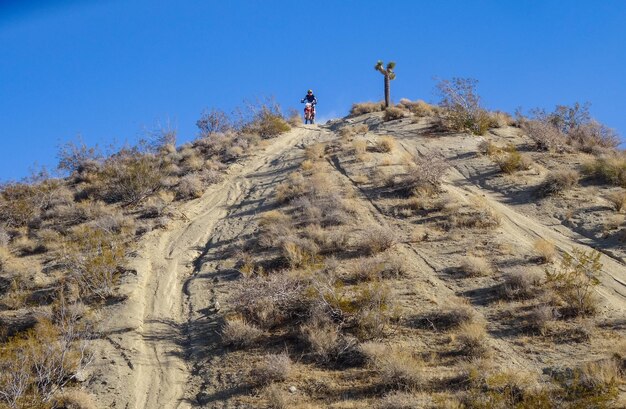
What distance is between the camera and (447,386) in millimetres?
9734

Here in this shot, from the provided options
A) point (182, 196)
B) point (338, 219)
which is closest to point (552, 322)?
point (338, 219)

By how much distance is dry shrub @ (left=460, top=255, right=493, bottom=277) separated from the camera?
13.6 m

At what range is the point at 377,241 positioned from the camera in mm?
15305

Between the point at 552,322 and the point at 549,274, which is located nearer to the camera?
the point at 552,322

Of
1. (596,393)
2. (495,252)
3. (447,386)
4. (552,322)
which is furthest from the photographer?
(495,252)

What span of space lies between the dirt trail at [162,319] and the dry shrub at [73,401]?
343 mm

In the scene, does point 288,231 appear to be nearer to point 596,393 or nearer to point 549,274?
point 549,274

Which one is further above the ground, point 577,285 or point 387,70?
point 387,70

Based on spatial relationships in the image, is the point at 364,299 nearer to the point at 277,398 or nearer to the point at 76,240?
the point at 277,398

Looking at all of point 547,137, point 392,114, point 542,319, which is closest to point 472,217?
point 542,319

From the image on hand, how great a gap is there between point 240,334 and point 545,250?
7.64 m

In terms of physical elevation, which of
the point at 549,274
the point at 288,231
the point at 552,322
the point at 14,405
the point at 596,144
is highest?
→ the point at 596,144

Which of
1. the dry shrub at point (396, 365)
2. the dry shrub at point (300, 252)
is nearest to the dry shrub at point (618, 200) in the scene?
the dry shrub at point (300, 252)

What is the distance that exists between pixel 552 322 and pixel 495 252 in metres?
3.44
